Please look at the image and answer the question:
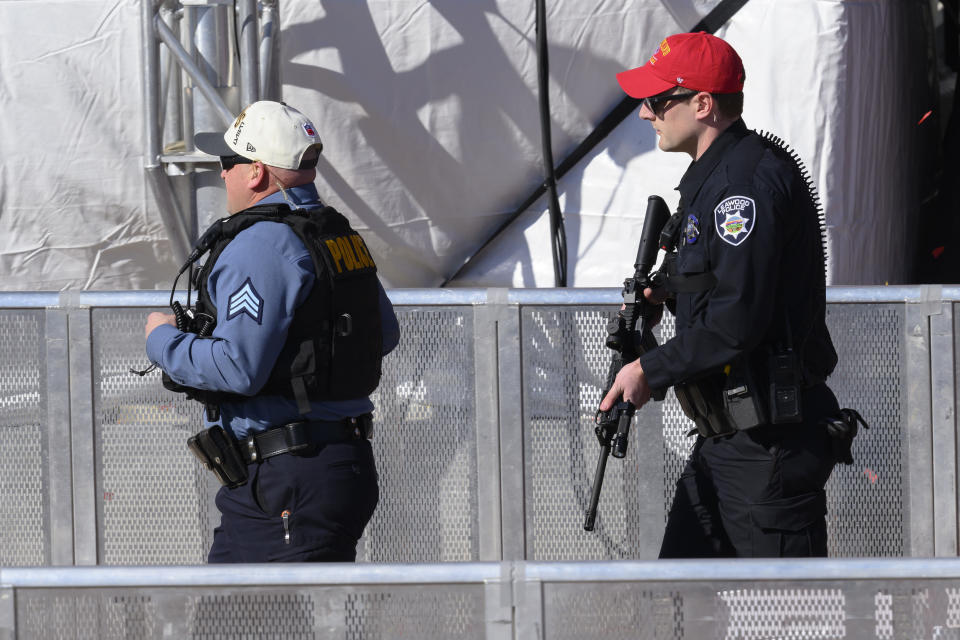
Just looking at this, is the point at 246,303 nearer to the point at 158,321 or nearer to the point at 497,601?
the point at 158,321

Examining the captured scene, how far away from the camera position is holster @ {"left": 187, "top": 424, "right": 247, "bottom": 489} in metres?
2.82

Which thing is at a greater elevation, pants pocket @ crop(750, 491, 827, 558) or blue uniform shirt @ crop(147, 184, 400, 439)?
blue uniform shirt @ crop(147, 184, 400, 439)

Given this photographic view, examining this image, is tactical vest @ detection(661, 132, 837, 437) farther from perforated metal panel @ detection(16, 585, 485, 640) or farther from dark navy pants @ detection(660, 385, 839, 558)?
perforated metal panel @ detection(16, 585, 485, 640)

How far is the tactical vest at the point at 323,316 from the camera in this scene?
9.00 ft

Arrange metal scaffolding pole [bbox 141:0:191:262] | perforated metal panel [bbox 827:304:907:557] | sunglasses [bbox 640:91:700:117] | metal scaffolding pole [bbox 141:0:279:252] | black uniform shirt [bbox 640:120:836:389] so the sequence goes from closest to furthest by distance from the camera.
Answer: black uniform shirt [bbox 640:120:836:389]
sunglasses [bbox 640:91:700:117]
perforated metal panel [bbox 827:304:907:557]
metal scaffolding pole [bbox 141:0:279:252]
metal scaffolding pole [bbox 141:0:191:262]

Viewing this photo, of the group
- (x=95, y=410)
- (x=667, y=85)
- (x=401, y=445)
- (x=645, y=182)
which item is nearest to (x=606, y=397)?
(x=667, y=85)

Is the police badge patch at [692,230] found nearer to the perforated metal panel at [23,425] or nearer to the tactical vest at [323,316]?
the tactical vest at [323,316]

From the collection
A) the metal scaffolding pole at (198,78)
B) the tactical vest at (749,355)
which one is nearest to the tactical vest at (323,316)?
the tactical vest at (749,355)

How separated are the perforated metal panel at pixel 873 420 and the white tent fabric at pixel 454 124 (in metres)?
1.55

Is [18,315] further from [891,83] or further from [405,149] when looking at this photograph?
[891,83]

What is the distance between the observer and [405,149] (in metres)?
5.48

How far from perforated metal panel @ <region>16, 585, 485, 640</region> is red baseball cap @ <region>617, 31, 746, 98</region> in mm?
1287

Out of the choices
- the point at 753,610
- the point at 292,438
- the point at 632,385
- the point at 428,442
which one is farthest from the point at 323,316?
the point at 428,442

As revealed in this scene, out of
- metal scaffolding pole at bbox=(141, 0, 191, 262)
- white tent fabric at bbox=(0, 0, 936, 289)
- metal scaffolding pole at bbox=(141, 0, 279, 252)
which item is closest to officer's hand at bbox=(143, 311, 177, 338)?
metal scaffolding pole at bbox=(141, 0, 279, 252)
